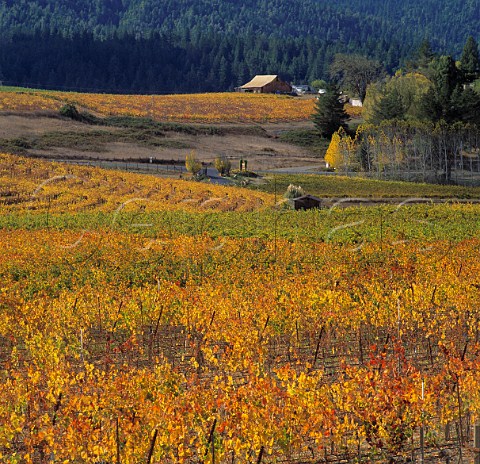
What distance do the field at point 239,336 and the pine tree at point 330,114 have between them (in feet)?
193

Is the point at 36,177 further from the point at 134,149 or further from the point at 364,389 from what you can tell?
the point at 364,389

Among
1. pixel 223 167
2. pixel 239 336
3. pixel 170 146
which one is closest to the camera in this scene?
pixel 239 336

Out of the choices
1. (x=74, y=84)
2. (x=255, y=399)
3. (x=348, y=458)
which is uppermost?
(x=74, y=84)

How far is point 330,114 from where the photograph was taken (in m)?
110

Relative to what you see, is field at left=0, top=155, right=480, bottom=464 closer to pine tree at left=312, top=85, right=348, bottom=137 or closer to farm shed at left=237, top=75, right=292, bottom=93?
pine tree at left=312, top=85, right=348, bottom=137

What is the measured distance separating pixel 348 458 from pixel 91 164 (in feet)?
205

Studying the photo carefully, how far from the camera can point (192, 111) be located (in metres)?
134

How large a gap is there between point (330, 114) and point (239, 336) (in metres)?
92.2

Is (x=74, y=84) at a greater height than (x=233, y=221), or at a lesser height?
greater

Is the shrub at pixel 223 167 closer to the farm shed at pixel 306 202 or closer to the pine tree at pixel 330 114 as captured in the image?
the farm shed at pixel 306 202

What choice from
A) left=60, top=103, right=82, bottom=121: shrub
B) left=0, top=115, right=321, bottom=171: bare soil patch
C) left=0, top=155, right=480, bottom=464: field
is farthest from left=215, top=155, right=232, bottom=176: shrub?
left=60, top=103, right=82, bottom=121: shrub

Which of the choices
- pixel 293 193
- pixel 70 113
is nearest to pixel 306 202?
pixel 293 193

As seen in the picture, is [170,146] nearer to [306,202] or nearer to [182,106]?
[182,106]

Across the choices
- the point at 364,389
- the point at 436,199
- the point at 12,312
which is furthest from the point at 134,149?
the point at 364,389
